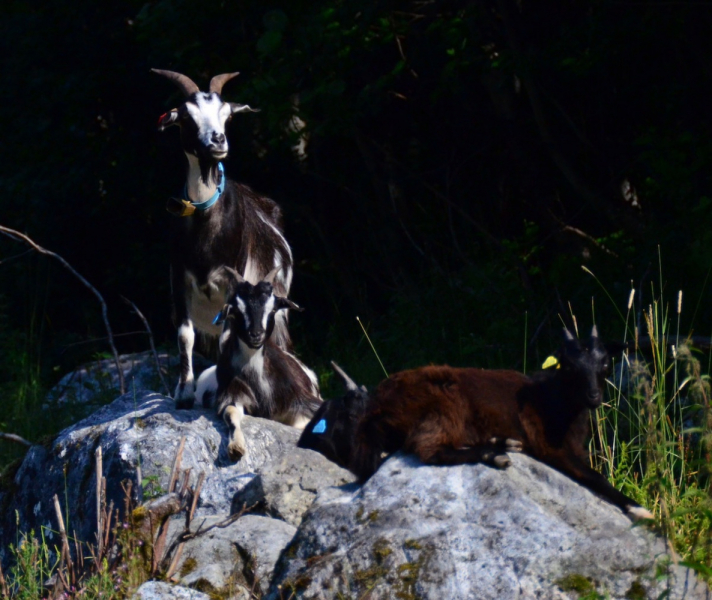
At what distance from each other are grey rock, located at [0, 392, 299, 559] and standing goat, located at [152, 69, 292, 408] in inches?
23.6

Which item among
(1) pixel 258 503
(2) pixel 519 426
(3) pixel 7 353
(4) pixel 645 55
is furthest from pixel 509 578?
(3) pixel 7 353

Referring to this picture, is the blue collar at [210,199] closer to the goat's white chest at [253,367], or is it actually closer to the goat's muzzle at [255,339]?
the goat's white chest at [253,367]

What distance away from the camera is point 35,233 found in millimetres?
11398

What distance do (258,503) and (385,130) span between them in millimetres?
6121

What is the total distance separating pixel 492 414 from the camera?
13.9 feet

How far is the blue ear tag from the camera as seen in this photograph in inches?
225

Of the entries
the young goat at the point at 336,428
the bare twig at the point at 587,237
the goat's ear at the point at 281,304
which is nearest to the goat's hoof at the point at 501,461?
the young goat at the point at 336,428

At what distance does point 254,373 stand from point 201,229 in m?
1.09

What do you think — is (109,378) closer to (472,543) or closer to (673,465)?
(673,465)

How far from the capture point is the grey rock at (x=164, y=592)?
3935mm

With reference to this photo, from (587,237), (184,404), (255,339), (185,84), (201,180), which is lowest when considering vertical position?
(587,237)

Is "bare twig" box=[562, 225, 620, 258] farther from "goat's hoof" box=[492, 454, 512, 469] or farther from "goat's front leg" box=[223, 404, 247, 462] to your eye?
"goat's hoof" box=[492, 454, 512, 469]

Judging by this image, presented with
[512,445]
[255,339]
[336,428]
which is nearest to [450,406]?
[512,445]

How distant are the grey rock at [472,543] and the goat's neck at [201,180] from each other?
10.2 ft
